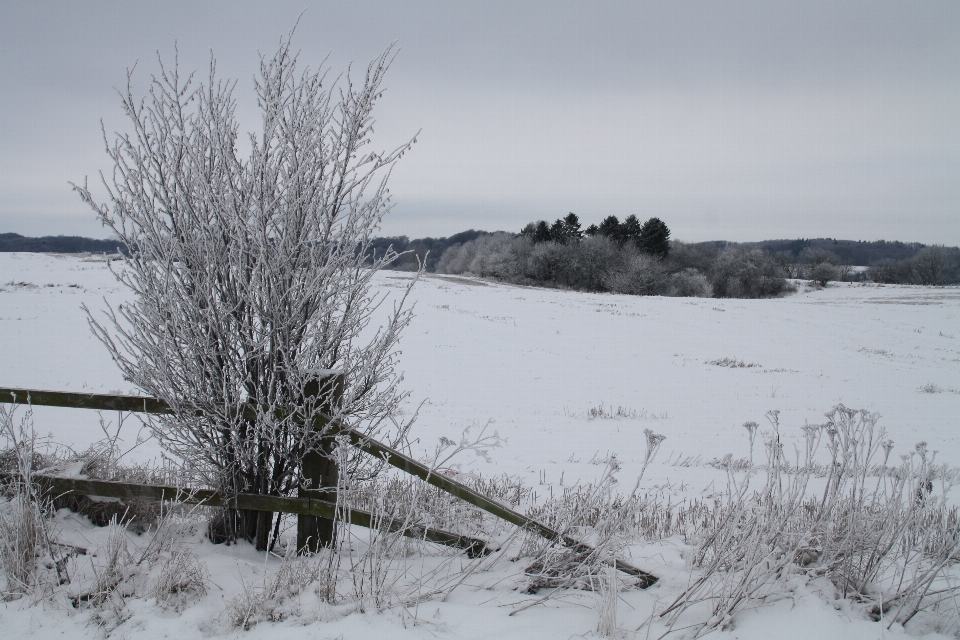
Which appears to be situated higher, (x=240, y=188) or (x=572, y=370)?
(x=240, y=188)

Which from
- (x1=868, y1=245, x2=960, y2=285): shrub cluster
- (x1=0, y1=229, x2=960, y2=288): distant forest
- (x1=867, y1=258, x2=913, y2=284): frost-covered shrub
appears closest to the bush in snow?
(x1=0, y1=229, x2=960, y2=288): distant forest

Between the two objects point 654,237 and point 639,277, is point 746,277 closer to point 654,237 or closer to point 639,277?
point 654,237

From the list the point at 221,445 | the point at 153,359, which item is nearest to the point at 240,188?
the point at 153,359

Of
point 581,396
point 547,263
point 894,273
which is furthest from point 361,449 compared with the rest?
point 894,273

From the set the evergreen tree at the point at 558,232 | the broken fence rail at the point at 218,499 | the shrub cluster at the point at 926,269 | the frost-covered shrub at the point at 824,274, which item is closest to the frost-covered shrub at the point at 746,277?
the frost-covered shrub at the point at 824,274

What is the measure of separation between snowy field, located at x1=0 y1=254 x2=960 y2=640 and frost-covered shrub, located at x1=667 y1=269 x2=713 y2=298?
105 feet

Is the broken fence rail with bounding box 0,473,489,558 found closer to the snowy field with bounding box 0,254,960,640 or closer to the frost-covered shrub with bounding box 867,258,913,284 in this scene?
the snowy field with bounding box 0,254,960,640

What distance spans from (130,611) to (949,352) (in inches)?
1123

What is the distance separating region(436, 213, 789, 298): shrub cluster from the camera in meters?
66.3

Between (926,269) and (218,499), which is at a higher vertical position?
(926,269)

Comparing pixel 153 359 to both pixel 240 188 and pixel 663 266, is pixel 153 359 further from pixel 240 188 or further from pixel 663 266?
pixel 663 266

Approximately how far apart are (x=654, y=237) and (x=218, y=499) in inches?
3001

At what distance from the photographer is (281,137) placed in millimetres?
3689

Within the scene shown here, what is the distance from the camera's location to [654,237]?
7444cm
